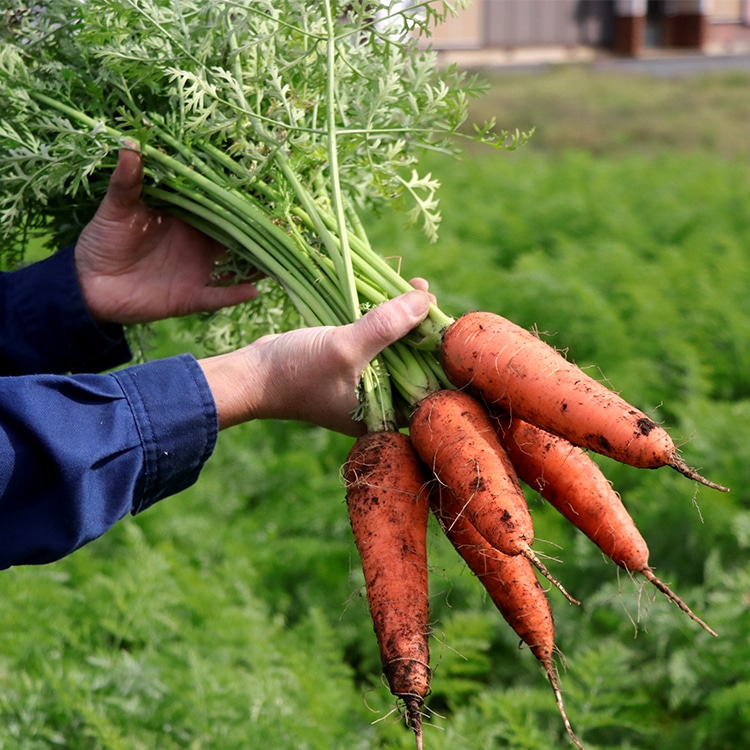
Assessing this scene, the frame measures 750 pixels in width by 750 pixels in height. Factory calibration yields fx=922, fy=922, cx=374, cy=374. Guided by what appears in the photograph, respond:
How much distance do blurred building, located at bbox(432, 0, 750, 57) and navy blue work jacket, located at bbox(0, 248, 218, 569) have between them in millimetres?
23021

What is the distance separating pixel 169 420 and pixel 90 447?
167 mm

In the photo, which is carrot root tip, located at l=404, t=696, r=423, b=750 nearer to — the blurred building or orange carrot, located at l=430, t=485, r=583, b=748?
orange carrot, located at l=430, t=485, r=583, b=748

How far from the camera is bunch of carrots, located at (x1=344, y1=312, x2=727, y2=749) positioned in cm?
190

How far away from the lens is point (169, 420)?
179 cm

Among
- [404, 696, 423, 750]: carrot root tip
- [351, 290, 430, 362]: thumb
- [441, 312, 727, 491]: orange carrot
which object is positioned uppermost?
[351, 290, 430, 362]: thumb

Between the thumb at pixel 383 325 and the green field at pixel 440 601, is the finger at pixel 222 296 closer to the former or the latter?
the green field at pixel 440 601

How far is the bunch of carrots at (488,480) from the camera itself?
1897mm

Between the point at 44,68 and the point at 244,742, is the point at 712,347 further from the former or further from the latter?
the point at 44,68

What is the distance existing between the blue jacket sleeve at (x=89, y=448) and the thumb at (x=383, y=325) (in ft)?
1.09

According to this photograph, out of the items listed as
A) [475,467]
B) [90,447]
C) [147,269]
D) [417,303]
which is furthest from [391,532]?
[147,269]

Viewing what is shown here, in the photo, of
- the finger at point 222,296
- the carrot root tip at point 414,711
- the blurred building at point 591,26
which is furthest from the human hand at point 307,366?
the blurred building at point 591,26

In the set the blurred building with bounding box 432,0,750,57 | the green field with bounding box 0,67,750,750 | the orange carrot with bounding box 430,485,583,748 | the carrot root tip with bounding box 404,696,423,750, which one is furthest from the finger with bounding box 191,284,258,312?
the blurred building with bounding box 432,0,750,57

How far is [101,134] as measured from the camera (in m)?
2.22

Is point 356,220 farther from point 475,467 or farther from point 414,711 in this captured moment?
point 414,711
